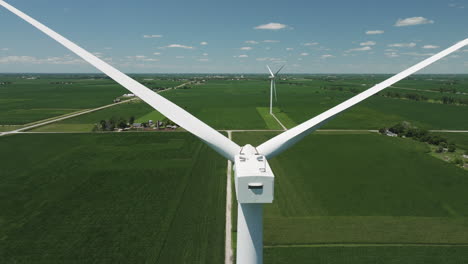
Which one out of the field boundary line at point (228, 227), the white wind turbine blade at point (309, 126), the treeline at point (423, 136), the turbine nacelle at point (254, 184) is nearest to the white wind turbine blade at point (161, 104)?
the white wind turbine blade at point (309, 126)

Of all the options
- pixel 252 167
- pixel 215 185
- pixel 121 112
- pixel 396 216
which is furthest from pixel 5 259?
pixel 121 112

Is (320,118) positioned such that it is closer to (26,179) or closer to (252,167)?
(252,167)

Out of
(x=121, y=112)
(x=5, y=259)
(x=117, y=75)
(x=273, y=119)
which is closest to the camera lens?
(x=117, y=75)

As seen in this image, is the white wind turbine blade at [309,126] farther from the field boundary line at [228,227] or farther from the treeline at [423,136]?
the treeline at [423,136]

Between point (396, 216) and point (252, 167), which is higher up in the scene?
point (252, 167)

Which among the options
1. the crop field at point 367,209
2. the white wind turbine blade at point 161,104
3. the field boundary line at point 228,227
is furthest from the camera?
the crop field at point 367,209

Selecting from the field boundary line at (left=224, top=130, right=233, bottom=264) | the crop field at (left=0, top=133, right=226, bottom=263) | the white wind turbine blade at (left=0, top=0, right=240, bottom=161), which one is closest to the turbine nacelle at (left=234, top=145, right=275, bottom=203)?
the white wind turbine blade at (left=0, top=0, right=240, bottom=161)

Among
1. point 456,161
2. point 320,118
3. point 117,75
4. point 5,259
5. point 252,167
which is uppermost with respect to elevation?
point 117,75
